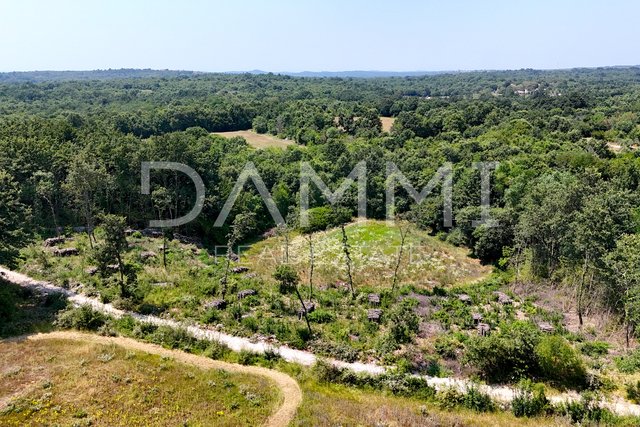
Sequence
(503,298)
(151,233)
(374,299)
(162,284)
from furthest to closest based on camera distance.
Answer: (151,233)
(503,298)
(162,284)
(374,299)

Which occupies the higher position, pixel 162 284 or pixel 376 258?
pixel 162 284

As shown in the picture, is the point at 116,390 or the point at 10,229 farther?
the point at 10,229

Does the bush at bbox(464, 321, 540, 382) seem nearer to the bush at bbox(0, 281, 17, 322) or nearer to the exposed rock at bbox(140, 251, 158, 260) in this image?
the bush at bbox(0, 281, 17, 322)

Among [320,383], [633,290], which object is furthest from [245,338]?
[633,290]

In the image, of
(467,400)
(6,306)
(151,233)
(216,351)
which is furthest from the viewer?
(151,233)

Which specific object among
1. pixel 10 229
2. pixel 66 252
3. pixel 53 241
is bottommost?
pixel 66 252

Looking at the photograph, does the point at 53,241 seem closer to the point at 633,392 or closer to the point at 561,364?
the point at 561,364

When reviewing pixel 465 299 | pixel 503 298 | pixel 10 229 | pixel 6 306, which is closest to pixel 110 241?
pixel 10 229
